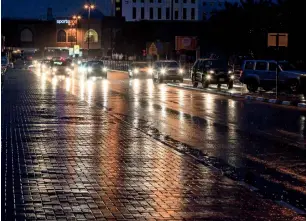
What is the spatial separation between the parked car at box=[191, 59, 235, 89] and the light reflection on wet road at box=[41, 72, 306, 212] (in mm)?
11336

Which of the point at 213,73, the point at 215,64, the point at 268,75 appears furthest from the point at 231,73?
the point at 268,75

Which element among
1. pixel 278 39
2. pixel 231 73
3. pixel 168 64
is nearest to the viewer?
pixel 278 39

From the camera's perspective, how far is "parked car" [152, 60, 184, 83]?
195ft

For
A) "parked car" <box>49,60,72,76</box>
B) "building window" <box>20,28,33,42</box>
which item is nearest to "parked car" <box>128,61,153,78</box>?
"parked car" <box>49,60,72,76</box>

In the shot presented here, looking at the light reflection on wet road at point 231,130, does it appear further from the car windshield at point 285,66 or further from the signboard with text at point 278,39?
the car windshield at point 285,66

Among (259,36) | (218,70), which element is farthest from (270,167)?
(259,36)

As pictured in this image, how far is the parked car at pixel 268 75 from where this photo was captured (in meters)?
42.3

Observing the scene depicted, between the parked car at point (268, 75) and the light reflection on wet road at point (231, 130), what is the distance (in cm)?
492

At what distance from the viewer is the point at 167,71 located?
195 feet

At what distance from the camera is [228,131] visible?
22.2 meters

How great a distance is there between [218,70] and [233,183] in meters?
38.1

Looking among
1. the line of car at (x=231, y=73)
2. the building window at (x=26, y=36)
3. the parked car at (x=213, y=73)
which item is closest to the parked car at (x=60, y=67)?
the line of car at (x=231, y=73)

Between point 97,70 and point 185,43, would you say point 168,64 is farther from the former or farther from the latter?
point 185,43

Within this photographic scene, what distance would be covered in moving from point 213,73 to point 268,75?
6723mm
